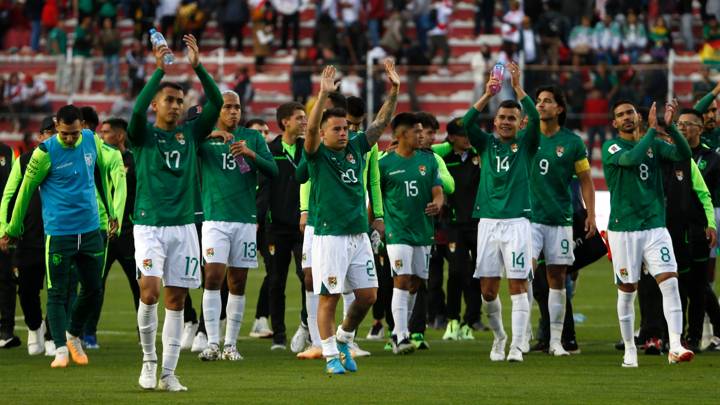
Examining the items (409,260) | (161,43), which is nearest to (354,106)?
(409,260)

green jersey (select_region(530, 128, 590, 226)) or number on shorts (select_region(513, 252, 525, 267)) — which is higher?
green jersey (select_region(530, 128, 590, 226))

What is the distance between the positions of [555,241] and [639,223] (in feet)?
3.98

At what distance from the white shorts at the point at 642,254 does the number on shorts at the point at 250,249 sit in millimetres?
3565

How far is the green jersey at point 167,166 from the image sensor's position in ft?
40.2

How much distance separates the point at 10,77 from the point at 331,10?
29.4ft

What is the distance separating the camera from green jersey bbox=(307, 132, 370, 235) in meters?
13.4

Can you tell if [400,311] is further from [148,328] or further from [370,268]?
[148,328]

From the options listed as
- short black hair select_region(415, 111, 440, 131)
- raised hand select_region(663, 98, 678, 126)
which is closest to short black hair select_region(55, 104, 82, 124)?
short black hair select_region(415, 111, 440, 131)

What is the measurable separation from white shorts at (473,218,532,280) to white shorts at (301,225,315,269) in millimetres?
1686

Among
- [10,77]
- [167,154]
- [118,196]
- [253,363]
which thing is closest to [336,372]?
[253,363]

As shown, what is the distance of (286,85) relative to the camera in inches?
1369

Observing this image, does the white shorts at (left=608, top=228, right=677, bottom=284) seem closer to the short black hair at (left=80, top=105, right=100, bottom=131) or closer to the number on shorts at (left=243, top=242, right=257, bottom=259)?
the number on shorts at (left=243, top=242, right=257, bottom=259)

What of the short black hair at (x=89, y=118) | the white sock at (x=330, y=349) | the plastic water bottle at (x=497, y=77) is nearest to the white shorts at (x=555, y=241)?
the plastic water bottle at (x=497, y=77)

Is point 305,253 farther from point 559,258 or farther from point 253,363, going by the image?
point 559,258
